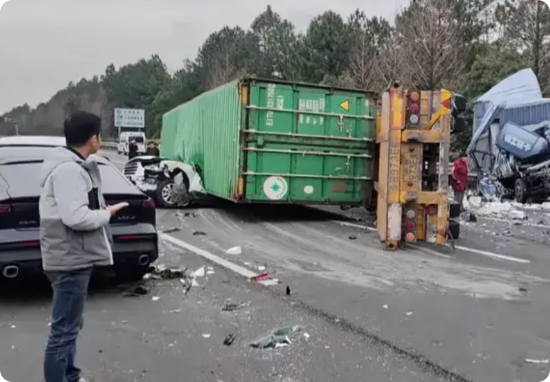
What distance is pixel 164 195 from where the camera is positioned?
15227 mm

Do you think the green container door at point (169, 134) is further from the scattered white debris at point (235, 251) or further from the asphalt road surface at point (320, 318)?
the scattered white debris at point (235, 251)

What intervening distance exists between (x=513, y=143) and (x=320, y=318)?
1466 cm

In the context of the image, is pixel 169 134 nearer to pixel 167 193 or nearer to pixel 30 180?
pixel 167 193

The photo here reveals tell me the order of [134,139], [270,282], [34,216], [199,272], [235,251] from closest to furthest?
1. [34,216]
2. [270,282]
3. [199,272]
4. [235,251]
5. [134,139]

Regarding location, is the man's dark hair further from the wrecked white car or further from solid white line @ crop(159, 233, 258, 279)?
the wrecked white car

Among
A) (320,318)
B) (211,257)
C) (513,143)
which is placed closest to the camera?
(320,318)

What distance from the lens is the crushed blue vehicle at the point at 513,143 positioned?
18234mm

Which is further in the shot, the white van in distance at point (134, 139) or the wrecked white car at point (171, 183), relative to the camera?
the white van in distance at point (134, 139)

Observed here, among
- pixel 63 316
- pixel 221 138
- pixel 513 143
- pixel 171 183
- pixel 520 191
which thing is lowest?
pixel 63 316

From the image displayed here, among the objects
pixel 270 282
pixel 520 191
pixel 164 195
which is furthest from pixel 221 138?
pixel 520 191

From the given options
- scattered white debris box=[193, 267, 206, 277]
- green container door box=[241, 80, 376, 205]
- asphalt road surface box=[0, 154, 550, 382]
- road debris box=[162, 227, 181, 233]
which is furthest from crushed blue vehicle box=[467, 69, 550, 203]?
scattered white debris box=[193, 267, 206, 277]

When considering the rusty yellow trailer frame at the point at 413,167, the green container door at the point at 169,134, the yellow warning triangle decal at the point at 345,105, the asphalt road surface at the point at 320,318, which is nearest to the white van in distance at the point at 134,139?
the green container door at the point at 169,134

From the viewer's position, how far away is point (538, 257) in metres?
9.39

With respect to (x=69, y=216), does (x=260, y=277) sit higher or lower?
lower
